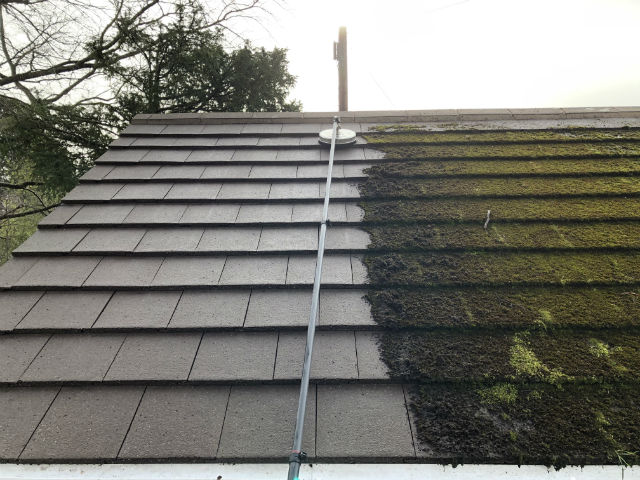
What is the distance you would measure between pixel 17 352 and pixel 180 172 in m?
2.04

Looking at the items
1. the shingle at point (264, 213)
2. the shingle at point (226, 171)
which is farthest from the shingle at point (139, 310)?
the shingle at point (226, 171)

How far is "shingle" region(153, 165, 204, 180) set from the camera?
348 cm

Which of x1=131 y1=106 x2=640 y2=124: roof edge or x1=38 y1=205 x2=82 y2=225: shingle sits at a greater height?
x1=131 y1=106 x2=640 y2=124: roof edge

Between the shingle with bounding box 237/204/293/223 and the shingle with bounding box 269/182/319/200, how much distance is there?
0.13 m

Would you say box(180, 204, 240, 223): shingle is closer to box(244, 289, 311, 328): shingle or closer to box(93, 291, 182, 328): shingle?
box(93, 291, 182, 328): shingle

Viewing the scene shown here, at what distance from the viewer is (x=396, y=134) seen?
4125 mm

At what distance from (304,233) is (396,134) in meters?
2.02

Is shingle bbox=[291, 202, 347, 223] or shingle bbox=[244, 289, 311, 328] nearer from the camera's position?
shingle bbox=[244, 289, 311, 328]

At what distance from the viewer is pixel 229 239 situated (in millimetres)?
2770

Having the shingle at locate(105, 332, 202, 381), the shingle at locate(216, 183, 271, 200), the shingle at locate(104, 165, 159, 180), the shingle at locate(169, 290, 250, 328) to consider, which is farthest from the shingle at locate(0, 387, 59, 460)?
the shingle at locate(104, 165, 159, 180)

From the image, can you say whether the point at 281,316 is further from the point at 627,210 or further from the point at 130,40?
the point at 130,40

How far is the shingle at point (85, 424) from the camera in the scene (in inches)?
62.8

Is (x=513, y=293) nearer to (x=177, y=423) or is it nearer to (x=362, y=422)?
(x=362, y=422)

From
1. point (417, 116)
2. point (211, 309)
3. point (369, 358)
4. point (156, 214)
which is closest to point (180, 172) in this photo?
point (156, 214)
